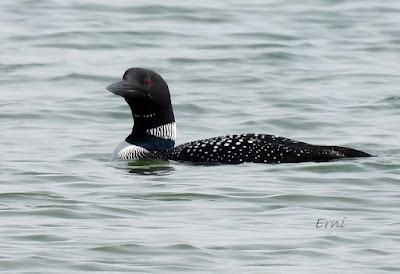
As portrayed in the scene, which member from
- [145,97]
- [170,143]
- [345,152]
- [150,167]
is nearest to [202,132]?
[170,143]

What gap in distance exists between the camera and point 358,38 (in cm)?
1817

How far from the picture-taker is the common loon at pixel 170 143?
447 inches

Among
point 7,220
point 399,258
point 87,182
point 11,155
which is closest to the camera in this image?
point 399,258

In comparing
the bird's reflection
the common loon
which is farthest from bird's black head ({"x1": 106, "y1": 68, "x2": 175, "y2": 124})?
the bird's reflection

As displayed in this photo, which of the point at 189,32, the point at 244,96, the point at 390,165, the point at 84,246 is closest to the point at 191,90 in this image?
the point at 244,96

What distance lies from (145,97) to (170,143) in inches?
16.5

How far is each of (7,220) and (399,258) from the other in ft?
7.28

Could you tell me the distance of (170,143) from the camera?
12.1 meters

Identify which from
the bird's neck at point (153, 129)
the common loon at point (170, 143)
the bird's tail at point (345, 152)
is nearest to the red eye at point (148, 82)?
the common loon at point (170, 143)

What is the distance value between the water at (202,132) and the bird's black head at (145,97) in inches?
16.2

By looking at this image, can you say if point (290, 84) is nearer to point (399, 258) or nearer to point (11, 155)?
point (11, 155)

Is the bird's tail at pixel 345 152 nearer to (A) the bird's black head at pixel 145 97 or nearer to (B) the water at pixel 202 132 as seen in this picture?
(B) the water at pixel 202 132

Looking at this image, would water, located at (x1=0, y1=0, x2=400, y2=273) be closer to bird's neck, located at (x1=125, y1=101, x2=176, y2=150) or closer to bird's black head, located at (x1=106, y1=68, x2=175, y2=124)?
bird's neck, located at (x1=125, y1=101, x2=176, y2=150)

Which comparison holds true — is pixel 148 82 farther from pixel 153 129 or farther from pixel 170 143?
pixel 170 143
